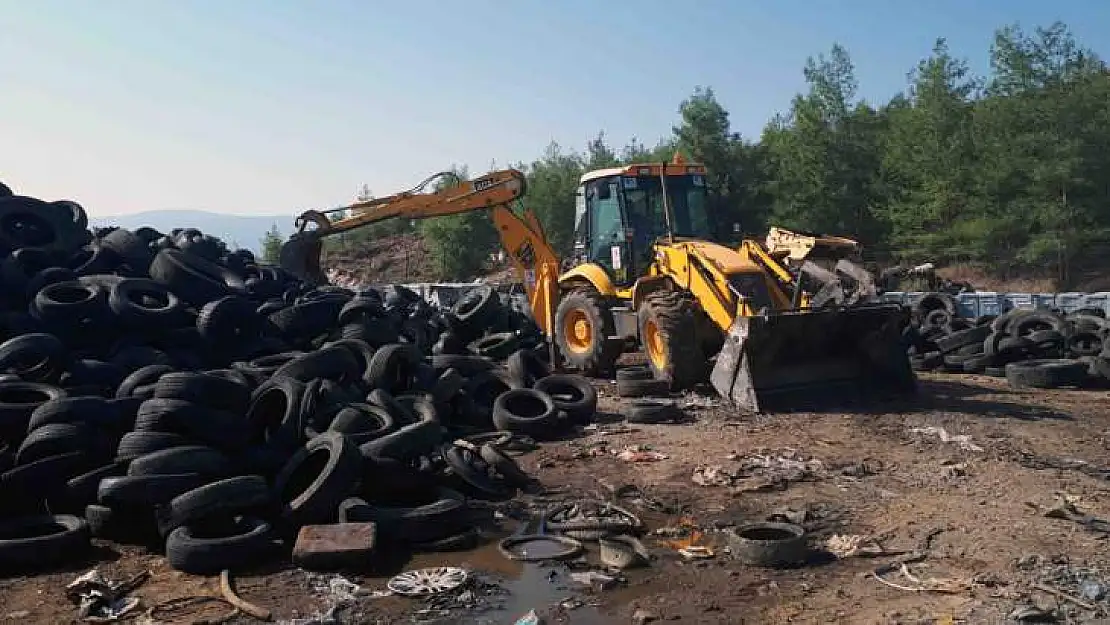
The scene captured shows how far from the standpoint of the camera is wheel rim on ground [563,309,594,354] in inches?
524

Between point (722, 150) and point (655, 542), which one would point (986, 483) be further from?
point (722, 150)

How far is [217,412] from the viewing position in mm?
7137

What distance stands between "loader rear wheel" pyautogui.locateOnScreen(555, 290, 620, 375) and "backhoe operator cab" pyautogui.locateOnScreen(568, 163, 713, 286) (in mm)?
625

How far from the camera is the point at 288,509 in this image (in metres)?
6.52

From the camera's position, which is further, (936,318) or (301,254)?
(301,254)

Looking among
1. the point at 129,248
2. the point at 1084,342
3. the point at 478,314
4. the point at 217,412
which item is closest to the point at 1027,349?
the point at 1084,342

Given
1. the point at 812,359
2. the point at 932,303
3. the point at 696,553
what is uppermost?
the point at 932,303

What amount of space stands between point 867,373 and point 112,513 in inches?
326

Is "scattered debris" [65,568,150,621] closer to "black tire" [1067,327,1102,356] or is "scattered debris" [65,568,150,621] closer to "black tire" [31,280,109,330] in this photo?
"black tire" [31,280,109,330]

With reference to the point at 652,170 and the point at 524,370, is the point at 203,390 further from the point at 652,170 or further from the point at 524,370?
the point at 652,170

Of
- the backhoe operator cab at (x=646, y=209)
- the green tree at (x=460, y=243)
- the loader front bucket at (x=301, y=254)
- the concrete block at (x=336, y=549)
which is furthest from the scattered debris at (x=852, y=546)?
the green tree at (x=460, y=243)

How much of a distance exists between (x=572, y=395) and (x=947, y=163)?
26260 millimetres

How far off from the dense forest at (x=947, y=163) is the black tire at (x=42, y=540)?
72.3 feet

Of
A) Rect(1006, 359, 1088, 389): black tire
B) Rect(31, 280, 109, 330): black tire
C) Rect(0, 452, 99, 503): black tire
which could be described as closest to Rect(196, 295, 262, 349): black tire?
Rect(31, 280, 109, 330): black tire
